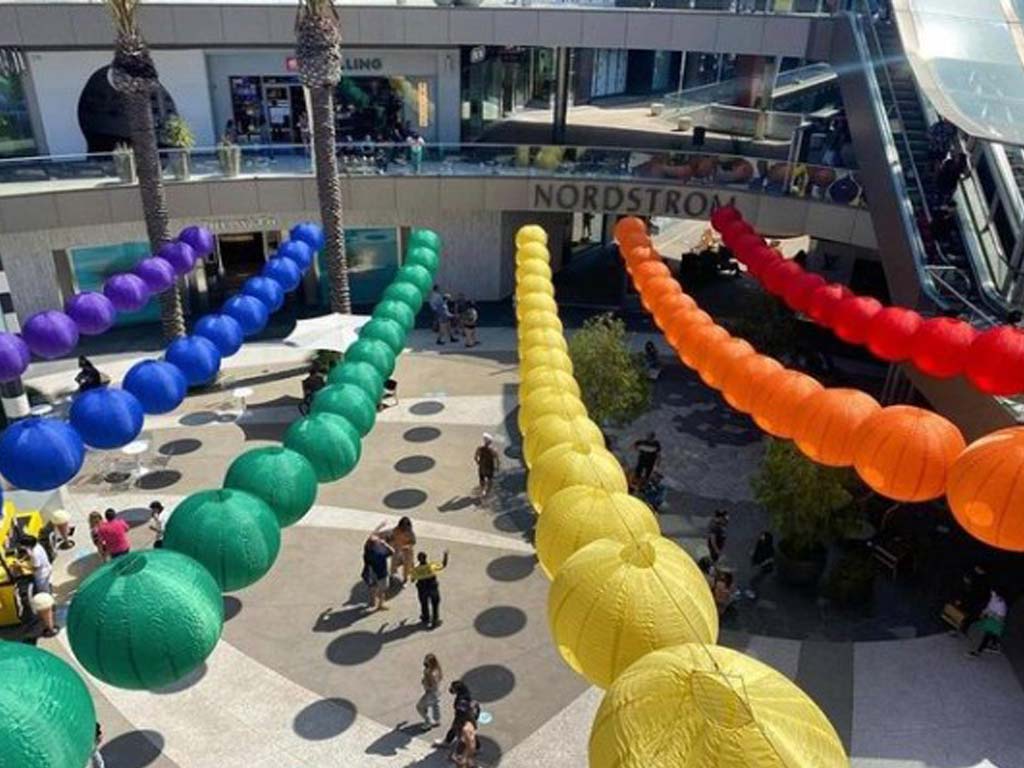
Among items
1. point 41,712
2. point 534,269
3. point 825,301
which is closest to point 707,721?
point 41,712

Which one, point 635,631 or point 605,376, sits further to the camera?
point 605,376

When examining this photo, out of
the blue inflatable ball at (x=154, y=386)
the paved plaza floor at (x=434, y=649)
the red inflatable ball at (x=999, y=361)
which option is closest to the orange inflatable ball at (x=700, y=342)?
the paved plaza floor at (x=434, y=649)

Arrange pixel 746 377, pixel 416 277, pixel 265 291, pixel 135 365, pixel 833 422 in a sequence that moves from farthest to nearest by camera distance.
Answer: pixel 416 277 < pixel 265 291 < pixel 135 365 < pixel 746 377 < pixel 833 422

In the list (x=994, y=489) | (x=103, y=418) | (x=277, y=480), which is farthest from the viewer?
(x=103, y=418)

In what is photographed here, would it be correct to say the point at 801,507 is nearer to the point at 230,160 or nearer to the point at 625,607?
the point at 625,607

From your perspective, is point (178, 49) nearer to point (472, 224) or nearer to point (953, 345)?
point (472, 224)

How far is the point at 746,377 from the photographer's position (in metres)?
13.5

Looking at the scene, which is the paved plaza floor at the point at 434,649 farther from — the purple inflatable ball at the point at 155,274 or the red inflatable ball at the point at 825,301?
the red inflatable ball at the point at 825,301

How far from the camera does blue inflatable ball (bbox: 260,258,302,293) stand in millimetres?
19734

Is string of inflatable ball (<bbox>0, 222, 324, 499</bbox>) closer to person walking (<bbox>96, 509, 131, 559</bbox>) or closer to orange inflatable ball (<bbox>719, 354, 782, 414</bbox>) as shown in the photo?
person walking (<bbox>96, 509, 131, 559</bbox>)

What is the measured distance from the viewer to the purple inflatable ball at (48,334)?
1520 centimetres

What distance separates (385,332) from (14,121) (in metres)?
16.2

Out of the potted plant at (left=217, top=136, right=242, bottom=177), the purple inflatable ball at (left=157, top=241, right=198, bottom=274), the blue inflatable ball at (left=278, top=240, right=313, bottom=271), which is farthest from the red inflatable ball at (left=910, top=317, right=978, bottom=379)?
the potted plant at (left=217, top=136, right=242, bottom=177)

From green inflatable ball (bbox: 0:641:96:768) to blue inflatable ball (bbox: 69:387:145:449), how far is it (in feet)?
22.3
